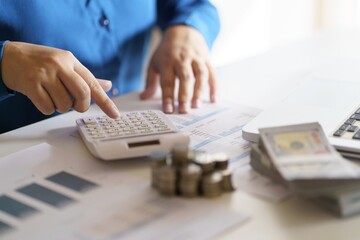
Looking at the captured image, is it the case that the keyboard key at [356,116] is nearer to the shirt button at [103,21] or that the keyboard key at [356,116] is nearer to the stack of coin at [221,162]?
the stack of coin at [221,162]

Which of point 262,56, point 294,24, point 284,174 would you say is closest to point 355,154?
point 284,174

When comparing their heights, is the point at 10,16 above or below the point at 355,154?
above

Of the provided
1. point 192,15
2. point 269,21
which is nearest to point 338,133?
point 192,15

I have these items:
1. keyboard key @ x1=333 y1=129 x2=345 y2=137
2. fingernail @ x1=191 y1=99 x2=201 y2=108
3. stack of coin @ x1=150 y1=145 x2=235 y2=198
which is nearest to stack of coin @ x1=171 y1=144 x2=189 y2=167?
stack of coin @ x1=150 y1=145 x2=235 y2=198

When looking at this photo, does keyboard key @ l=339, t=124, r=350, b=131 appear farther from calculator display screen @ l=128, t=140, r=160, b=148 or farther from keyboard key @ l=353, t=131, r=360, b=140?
calculator display screen @ l=128, t=140, r=160, b=148

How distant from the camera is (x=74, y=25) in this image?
1.07m

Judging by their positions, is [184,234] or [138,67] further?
[138,67]

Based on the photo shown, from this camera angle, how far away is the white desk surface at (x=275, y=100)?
1.78 ft

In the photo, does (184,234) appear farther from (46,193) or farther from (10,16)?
(10,16)

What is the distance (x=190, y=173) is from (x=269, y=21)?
168 cm

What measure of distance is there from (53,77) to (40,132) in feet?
0.36

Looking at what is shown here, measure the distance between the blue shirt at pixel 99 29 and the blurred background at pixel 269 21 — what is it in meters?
0.72

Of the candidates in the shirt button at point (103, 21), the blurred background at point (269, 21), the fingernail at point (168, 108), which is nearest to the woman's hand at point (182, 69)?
the fingernail at point (168, 108)

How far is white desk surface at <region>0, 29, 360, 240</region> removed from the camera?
1.78ft
